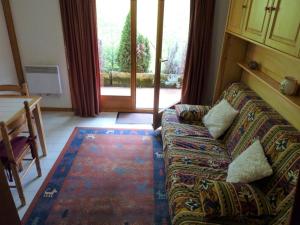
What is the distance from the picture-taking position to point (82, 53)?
3.16m

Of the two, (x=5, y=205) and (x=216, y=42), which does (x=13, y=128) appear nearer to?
(x=5, y=205)

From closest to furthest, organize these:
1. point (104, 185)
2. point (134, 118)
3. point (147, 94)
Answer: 1. point (104, 185)
2. point (134, 118)
3. point (147, 94)

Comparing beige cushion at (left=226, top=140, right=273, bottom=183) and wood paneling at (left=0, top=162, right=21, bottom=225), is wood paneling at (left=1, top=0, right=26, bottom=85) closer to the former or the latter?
wood paneling at (left=0, top=162, right=21, bottom=225)

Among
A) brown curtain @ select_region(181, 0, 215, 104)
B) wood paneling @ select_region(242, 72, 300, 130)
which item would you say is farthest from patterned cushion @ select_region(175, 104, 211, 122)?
brown curtain @ select_region(181, 0, 215, 104)

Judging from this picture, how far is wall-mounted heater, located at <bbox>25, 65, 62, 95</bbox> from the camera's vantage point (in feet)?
10.8

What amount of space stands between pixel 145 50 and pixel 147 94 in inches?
28.2

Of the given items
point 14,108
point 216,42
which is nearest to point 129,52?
point 216,42

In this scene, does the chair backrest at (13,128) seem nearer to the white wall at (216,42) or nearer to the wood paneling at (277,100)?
the wood paneling at (277,100)

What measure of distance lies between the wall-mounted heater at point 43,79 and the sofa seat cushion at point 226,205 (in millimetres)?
2673

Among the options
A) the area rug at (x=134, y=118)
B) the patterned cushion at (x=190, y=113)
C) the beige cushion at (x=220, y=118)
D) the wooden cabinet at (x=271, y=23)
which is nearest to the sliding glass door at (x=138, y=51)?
the area rug at (x=134, y=118)

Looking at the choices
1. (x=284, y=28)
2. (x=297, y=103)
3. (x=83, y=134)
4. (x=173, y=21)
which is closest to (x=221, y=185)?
(x=297, y=103)

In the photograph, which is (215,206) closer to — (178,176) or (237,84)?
(178,176)

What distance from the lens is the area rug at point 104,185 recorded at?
1.86 meters

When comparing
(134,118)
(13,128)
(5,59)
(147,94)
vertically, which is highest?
(5,59)
